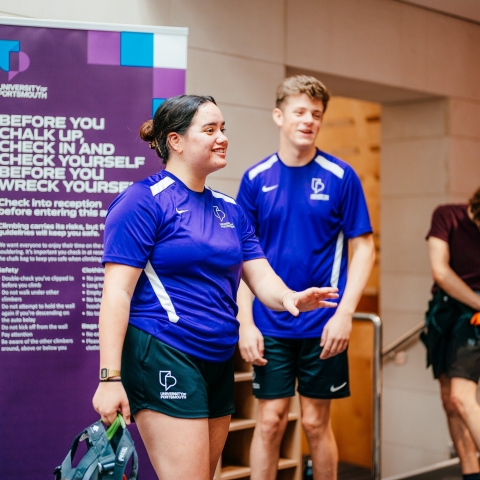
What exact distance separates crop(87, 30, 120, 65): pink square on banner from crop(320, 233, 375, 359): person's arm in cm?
126

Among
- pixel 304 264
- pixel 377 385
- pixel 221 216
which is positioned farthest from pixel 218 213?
pixel 377 385

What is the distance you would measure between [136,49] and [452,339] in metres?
2.19

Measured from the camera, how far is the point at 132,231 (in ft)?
6.73

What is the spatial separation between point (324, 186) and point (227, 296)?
3.06 feet

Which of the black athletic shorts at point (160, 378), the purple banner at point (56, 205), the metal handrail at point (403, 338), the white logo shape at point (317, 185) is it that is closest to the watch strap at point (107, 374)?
the black athletic shorts at point (160, 378)

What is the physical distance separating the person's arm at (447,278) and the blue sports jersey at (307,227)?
0.94 metres

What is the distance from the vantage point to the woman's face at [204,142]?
219 cm

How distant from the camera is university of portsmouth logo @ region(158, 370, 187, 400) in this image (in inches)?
82.2

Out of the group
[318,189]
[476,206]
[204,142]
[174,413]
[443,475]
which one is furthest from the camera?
[443,475]

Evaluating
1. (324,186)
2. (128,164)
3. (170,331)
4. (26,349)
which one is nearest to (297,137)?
(324,186)

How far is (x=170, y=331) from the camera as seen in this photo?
2090 millimetres

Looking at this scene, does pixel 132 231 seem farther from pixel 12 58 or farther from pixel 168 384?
pixel 12 58

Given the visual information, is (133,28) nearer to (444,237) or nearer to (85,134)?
(85,134)

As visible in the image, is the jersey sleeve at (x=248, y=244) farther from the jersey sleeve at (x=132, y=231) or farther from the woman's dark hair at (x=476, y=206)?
the woman's dark hair at (x=476, y=206)
